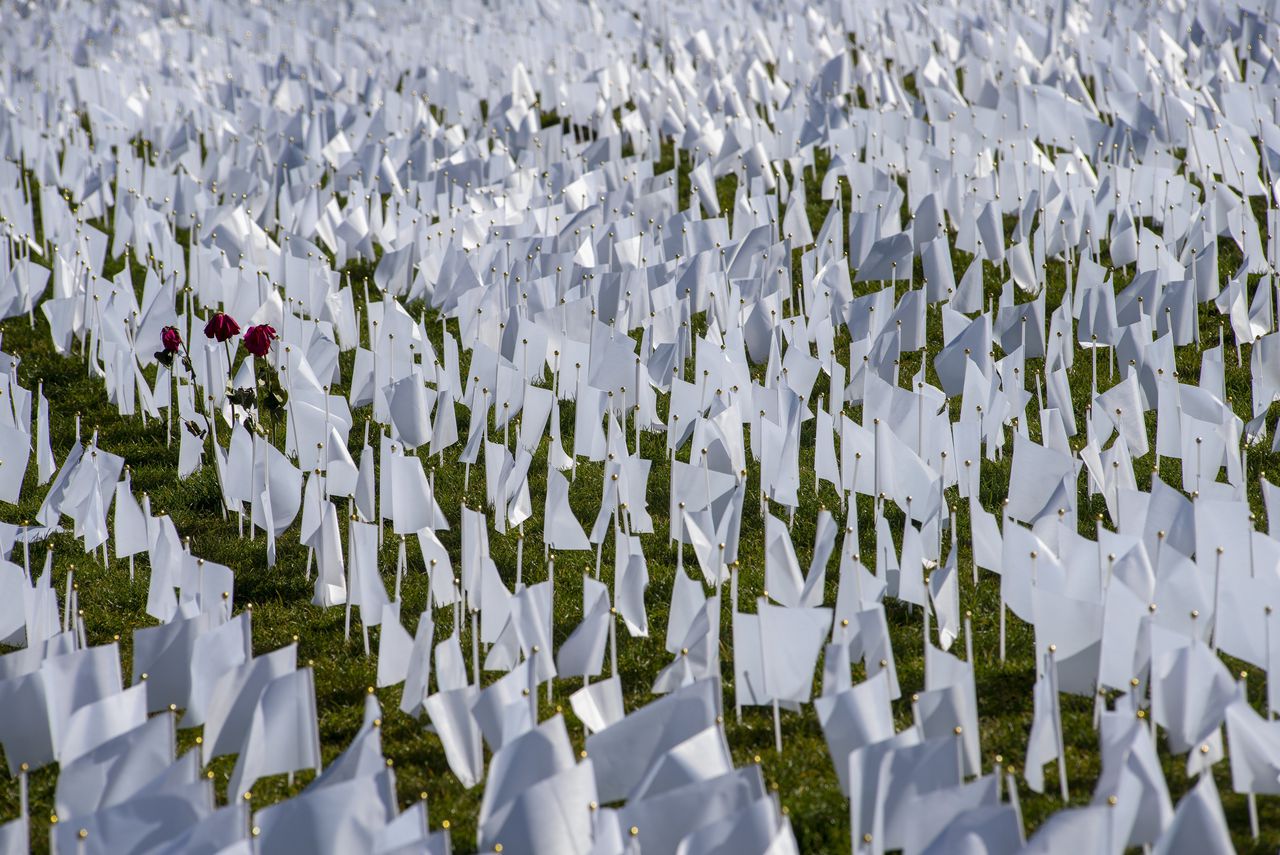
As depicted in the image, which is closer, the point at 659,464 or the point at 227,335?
the point at 227,335

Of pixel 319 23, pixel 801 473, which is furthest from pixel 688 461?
pixel 319 23

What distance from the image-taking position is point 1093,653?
14.3 feet

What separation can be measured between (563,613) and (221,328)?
1.79m

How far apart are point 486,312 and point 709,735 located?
408 centimetres

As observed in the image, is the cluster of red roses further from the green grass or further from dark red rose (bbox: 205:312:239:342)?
the green grass

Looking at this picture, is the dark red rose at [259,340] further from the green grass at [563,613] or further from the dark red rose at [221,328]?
the green grass at [563,613]

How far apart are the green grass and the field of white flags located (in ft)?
0.07

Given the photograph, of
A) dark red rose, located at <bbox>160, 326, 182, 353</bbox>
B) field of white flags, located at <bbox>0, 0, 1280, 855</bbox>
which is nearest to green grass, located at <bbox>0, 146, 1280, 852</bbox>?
field of white flags, located at <bbox>0, 0, 1280, 855</bbox>

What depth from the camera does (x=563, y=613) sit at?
5.41 meters

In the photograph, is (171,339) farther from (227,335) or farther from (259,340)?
(259,340)

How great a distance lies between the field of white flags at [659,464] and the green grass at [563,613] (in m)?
0.02

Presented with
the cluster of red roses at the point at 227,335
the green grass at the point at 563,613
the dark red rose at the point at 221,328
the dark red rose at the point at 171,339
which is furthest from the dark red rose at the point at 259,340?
the green grass at the point at 563,613

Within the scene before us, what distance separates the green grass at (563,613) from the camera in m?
4.36

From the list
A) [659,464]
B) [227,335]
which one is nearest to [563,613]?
[659,464]
